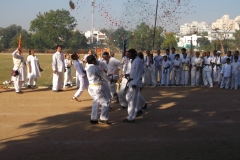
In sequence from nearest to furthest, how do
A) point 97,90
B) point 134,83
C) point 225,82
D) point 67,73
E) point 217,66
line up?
point 97,90 → point 134,83 → point 225,82 → point 67,73 → point 217,66

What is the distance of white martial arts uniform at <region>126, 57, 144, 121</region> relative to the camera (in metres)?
8.65

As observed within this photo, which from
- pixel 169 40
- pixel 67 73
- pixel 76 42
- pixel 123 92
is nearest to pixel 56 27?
pixel 76 42

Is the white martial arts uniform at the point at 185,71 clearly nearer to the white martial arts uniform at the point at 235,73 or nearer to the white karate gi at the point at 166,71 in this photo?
the white karate gi at the point at 166,71

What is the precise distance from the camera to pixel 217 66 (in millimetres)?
16922

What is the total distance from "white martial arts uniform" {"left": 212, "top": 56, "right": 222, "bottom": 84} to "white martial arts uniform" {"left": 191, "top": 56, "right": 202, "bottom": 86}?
0.82 meters

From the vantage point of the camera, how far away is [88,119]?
9320 mm

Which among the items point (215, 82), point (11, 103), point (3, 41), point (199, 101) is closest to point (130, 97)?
point (199, 101)

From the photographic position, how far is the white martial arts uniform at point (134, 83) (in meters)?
8.65

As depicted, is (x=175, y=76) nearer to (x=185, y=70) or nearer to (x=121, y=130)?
(x=185, y=70)

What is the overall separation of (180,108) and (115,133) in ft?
12.0

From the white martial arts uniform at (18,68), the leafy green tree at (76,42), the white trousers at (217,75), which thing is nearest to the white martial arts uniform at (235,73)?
the white trousers at (217,75)

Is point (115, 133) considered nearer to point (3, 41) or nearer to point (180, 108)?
point (180, 108)

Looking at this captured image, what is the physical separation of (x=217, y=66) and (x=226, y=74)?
1.49m

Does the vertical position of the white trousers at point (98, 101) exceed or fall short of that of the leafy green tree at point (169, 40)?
it falls short
